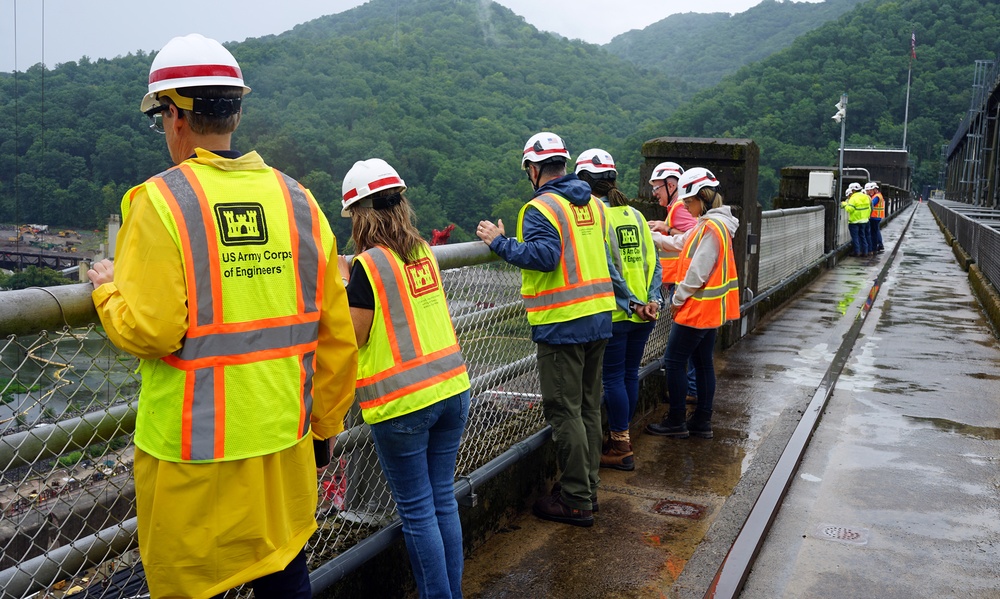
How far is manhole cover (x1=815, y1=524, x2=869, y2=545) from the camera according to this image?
505 centimetres

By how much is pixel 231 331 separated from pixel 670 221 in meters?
5.74

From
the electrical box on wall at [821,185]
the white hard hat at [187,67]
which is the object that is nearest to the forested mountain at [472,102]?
the white hard hat at [187,67]

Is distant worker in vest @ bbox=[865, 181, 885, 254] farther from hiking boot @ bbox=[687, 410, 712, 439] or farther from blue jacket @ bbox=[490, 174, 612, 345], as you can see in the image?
blue jacket @ bbox=[490, 174, 612, 345]

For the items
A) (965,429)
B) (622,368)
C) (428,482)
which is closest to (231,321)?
(428,482)

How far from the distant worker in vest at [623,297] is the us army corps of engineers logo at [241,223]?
11.2ft

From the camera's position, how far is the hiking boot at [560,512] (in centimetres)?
511

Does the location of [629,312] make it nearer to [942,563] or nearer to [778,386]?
[942,563]

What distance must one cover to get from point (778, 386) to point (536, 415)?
153 inches

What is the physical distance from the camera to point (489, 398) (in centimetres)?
515

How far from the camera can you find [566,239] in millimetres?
4895

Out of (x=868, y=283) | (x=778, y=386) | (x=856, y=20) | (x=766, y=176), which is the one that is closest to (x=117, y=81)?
(x=868, y=283)

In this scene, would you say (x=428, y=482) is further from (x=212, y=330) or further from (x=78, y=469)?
(x=212, y=330)

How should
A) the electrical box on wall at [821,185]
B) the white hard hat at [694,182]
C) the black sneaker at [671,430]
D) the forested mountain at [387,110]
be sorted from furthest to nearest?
1. the electrical box on wall at [821,185]
2. the forested mountain at [387,110]
3. the black sneaker at [671,430]
4. the white hard hat at [694,182]

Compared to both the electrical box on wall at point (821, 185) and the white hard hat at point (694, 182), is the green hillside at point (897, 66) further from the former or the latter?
the white hard hat at point (694, 182)
